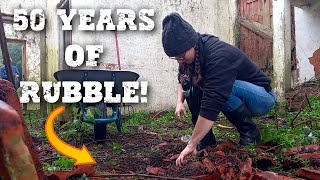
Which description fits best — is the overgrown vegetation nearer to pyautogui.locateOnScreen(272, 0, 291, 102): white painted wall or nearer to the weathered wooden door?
pyautogui.locateOnScreen(272, 0, 291, 102): white painted wall

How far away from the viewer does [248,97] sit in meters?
3.09

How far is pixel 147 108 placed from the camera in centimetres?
752

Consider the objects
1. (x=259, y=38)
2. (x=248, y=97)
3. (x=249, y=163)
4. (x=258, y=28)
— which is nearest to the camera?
(x=249, y=163)

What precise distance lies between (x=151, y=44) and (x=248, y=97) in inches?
→ 187

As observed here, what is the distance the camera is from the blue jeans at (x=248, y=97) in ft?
9.98

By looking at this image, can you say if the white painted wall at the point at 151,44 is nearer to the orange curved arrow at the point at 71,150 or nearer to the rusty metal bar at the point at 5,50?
the orange curved arrow at the point at 71,150

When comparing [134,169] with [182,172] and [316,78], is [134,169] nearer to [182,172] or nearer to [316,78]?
[182,172]

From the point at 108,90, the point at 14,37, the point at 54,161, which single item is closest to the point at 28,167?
the point at 54,161

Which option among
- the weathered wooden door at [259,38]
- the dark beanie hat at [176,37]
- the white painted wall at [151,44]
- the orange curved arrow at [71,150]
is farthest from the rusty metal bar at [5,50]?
the weathered wooden door at [259,38]

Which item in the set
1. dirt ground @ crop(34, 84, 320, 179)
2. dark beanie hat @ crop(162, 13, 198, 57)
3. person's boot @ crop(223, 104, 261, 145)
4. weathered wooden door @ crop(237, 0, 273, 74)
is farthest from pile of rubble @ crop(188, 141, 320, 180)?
weathered wooden door @ crop(237, 0, 273, 74)

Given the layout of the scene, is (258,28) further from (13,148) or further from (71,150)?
(13,148)

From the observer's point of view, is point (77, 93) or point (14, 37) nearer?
point (77, 93)

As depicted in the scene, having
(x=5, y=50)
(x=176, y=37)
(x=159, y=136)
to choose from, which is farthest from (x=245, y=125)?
(x=5, y=50)

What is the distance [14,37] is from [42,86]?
12.8 feet
